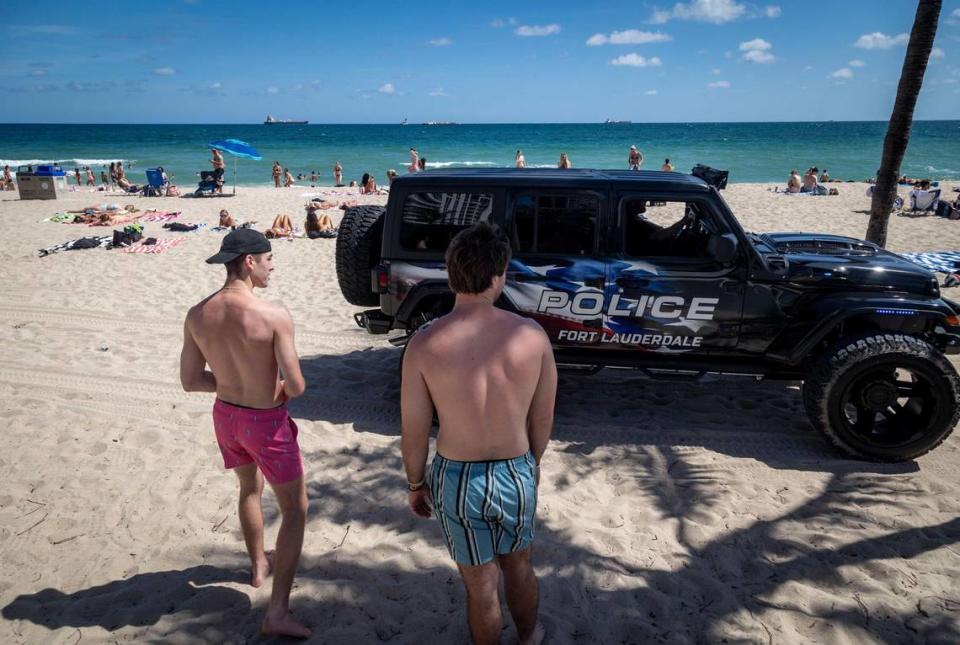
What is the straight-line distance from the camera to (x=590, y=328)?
4.66 m

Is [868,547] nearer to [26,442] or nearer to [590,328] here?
[590,328]

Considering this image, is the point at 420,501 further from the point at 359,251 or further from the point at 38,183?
the point at 38,183

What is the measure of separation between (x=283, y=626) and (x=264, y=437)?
0.90m

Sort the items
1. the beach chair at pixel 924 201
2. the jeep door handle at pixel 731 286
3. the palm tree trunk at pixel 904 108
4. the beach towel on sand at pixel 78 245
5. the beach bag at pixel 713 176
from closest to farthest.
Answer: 1. the jeep door handle at pixel 731 286
2. the beach bag at pixel 713 176
3. the palm tree trunk at pixel 904 108
4. the beach towel on sand at pixel 78 245
5. the beach chair at pixel 924 201

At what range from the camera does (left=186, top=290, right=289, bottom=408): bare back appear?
2561 mm

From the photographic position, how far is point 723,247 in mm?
4195

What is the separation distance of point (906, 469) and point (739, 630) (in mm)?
2381

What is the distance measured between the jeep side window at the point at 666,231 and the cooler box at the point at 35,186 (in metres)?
22.0

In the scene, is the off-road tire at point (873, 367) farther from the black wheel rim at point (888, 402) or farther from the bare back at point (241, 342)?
the bare back at point (241, 342)

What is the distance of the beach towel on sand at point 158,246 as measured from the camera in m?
11.4

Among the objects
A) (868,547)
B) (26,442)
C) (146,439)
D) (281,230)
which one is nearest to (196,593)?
(146,439)

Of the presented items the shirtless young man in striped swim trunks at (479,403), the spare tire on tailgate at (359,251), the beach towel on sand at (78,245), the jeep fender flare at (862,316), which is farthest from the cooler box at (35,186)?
the jeep fender flare at (862,316)

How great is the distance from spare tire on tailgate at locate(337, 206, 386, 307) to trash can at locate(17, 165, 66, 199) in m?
19.9

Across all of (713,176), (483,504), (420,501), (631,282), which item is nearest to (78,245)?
(631,282)
